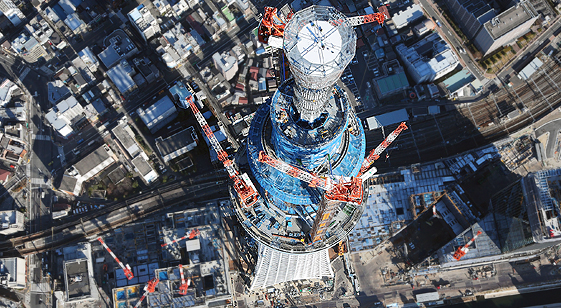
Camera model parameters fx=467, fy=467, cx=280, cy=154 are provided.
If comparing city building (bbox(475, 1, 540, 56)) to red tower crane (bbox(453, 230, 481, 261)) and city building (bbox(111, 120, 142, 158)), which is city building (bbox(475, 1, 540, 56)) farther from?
city building (bbox(111, 120, 142, 158))

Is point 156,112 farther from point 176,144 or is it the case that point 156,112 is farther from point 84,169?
point 84,169

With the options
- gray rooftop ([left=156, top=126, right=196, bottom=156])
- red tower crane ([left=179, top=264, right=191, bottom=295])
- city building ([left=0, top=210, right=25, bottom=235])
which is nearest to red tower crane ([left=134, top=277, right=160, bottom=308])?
red tower crane ([left=179, top=264, right=191, bottom=295])

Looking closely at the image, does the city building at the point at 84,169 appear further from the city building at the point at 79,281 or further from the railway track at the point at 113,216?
the city building at the point at 79,281

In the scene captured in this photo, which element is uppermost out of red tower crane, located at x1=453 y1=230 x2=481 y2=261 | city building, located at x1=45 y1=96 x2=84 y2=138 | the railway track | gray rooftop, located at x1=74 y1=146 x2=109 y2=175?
city building, located at x1=45 y1=96 x2=84 y2=138

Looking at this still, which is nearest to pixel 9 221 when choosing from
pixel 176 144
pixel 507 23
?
pixel 176 144

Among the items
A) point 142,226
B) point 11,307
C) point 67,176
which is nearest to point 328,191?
point 142,226

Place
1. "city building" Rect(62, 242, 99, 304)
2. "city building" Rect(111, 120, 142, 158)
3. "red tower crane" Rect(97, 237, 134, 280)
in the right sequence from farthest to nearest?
"city building" Rect(111, 120, 142, 158) → "red tower crane" Rect(97, 237, 134, 280) → "city building" Rect(62, 242, 99, 304)

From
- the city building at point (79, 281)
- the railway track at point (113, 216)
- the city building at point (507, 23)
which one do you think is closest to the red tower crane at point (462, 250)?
the city building at point (507, 23)

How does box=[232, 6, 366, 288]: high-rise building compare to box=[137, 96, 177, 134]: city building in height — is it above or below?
below
